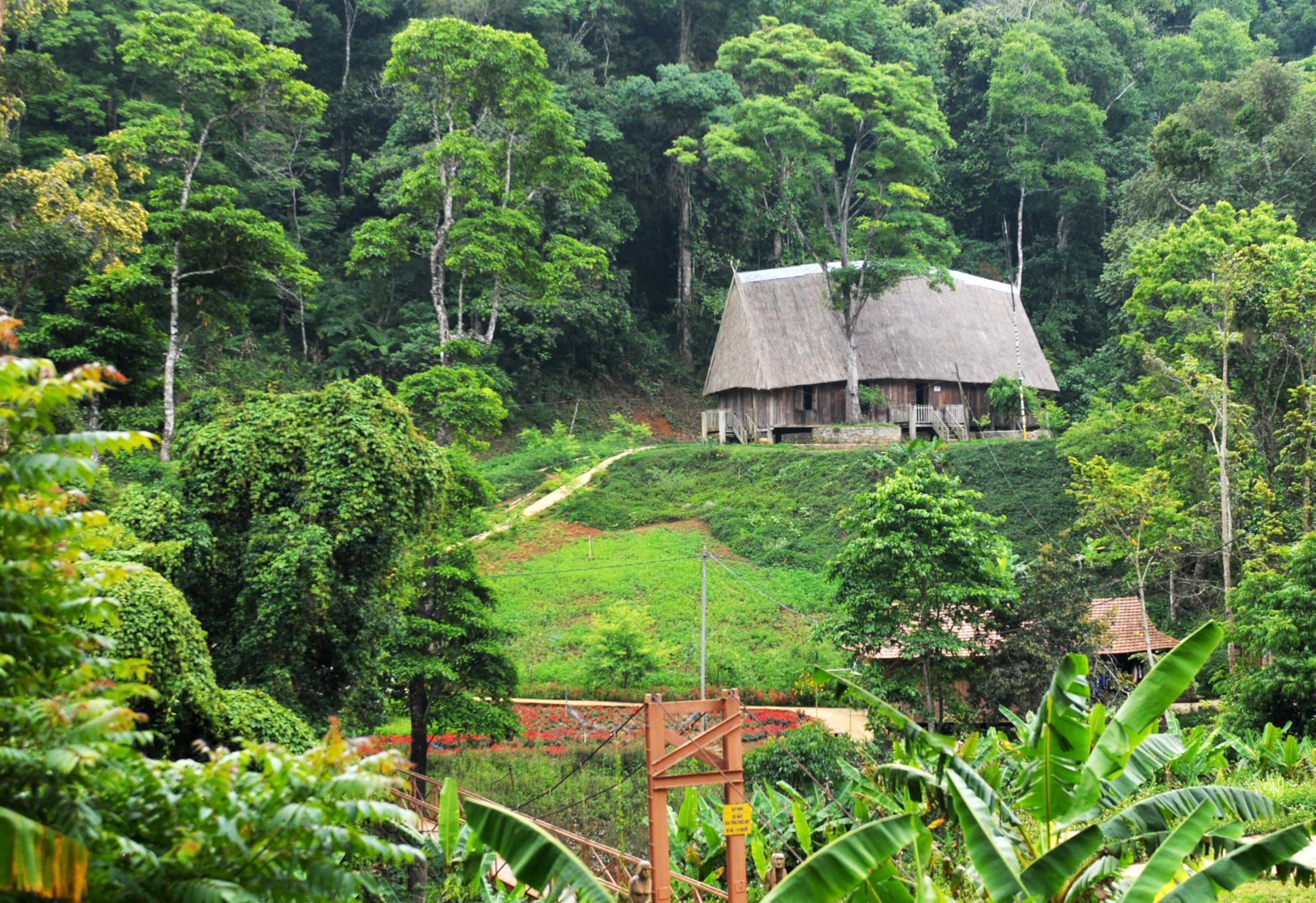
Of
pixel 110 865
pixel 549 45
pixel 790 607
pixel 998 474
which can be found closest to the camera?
pixel 110 865

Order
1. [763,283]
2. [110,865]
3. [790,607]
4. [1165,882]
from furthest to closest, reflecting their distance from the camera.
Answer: [763,283], [790,607], [1165,882], [110,865]

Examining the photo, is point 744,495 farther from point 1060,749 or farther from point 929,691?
point 1060,749

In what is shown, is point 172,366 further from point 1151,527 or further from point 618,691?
point 1151,527

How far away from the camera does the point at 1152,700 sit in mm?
5617

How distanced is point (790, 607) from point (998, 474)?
26.0ft

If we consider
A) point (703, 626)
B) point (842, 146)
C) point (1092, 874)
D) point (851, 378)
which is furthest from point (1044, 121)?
point (1092, 874)

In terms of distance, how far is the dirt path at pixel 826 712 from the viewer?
1698 cm

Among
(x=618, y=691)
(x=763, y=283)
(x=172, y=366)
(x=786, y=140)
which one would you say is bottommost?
(x=618, y=691)

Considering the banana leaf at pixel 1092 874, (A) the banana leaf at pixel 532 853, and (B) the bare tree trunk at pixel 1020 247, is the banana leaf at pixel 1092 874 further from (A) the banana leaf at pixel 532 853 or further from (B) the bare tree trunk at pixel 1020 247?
(B) the bare tree trunk at pixel 1020 247

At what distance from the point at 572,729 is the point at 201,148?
13937 mm

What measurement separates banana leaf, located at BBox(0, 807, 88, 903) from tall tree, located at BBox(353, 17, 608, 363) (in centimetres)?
1679

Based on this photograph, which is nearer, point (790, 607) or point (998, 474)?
point (790, 607)

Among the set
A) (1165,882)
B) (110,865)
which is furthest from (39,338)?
(1165,882)

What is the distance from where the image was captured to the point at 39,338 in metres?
19.0
